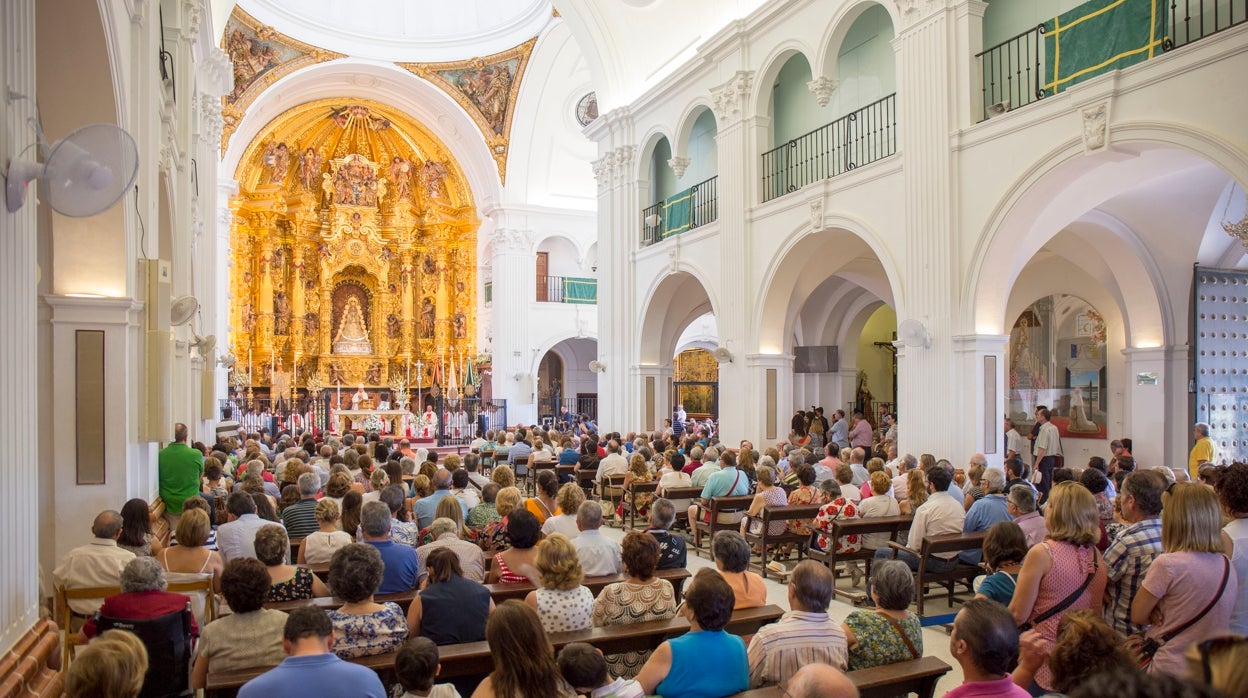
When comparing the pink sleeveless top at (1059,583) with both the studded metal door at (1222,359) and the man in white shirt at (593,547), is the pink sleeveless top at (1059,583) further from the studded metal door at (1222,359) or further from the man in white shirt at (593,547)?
the studded metal door at (1222,359)

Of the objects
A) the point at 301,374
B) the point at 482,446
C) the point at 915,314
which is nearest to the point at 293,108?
the point at 301,374

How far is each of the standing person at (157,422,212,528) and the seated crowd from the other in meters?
1.41

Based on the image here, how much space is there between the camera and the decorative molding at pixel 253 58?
21609 mm

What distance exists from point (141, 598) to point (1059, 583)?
13.6 feet

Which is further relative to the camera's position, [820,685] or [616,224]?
[616,224]

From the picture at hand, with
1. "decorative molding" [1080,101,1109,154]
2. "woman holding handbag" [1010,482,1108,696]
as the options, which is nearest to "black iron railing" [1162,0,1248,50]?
"decorative molding" [1080,101,1109,154]

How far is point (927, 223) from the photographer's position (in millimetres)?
10125

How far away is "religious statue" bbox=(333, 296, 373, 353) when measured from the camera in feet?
92.3

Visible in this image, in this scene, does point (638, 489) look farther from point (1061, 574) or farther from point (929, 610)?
point (1061, 574)

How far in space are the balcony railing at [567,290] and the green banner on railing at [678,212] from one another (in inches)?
395

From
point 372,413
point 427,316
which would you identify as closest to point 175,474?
point 372,413

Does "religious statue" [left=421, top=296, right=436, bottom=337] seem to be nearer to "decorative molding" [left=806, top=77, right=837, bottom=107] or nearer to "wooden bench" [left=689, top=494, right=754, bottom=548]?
"decorative molding" [left=806, top=77, right=837, bottom=107]

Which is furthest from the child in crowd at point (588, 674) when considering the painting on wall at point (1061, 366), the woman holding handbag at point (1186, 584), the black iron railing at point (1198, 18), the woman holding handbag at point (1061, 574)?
the painting on wall at point (1061, 366)

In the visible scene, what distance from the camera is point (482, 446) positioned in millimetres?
14547
